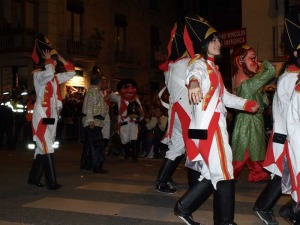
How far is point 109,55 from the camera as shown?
29641 millimetres

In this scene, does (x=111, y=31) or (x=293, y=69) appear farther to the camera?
(x=111, y=31)

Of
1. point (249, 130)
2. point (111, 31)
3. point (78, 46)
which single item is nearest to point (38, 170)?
point (249, 130)

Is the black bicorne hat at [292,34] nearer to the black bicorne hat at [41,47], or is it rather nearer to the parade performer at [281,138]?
the parade performer at [281,138]

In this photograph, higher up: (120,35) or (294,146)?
(120,35)

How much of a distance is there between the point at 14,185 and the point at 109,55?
22018 millimetres

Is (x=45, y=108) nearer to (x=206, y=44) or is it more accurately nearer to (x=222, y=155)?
(x=206, y=44)

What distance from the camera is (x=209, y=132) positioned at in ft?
15.6

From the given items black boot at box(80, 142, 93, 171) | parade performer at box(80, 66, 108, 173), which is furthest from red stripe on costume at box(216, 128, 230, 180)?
black boot at box(80, 142, 93, 171)

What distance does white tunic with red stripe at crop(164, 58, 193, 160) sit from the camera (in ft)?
22.5

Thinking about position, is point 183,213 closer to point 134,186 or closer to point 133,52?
point 134,186

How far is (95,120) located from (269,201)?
4846mm

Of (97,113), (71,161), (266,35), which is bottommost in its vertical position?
(71,161)

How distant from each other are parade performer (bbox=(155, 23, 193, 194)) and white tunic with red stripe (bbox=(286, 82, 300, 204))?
2.33 m

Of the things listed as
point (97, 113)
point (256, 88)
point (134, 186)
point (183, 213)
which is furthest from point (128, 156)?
point (183, 213)
